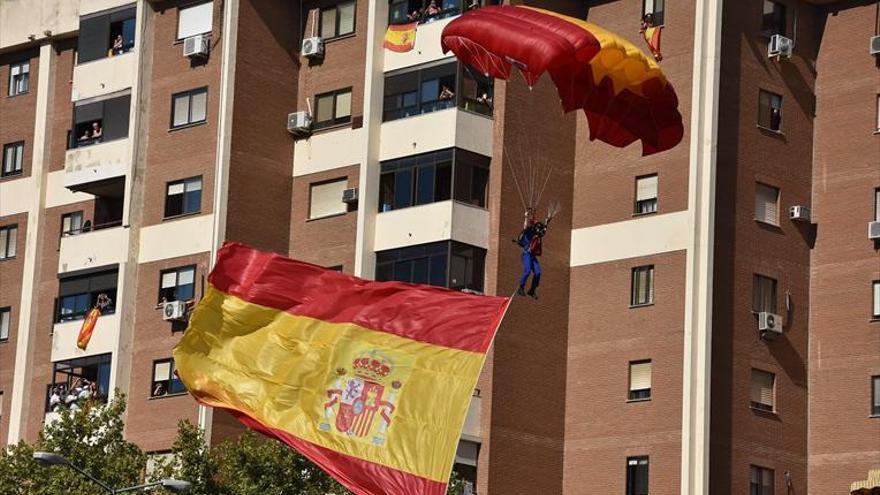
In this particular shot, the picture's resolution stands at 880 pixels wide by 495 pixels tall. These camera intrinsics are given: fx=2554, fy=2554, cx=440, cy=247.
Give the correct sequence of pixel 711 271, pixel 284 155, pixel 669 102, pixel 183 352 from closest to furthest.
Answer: pixel 183 352
pixel 669 102
pixel 711 271
pixel 284 155

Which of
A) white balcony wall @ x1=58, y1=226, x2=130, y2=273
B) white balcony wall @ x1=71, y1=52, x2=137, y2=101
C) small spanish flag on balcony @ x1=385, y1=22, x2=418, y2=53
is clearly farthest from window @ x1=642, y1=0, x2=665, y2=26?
white balcony wall @ x1=58, y1=226, x2=130, y2=273

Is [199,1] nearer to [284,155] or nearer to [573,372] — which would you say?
[284,155]

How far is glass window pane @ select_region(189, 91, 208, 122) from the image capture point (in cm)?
Answer: 7206

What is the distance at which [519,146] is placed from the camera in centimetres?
6850

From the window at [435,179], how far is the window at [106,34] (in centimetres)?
1074

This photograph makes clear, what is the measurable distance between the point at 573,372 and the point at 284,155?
1073 cm

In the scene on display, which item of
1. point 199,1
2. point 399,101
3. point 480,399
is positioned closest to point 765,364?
point 480,399

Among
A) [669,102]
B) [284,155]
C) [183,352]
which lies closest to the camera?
[183,352]

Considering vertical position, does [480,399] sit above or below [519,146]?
below

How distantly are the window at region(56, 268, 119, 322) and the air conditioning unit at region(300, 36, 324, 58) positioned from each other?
8360mm

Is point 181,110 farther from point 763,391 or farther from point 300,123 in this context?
point 763,391

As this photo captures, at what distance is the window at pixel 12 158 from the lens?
79.8m

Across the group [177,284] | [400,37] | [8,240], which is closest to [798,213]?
[400,37]

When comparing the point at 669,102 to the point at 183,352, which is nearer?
the point at 183,352
